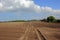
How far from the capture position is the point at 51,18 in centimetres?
14725

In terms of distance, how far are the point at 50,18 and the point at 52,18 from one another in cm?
186

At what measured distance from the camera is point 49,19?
147250 mm

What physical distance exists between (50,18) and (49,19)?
4.41ft

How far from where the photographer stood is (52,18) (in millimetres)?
146750

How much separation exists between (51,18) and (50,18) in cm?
96

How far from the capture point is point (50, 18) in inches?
5822

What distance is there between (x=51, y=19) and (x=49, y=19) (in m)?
2.16

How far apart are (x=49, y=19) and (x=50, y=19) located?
1216 millimetres

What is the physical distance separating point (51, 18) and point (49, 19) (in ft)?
5.90

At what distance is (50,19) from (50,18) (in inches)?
71.9

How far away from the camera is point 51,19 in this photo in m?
146

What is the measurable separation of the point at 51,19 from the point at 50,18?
8.05ft

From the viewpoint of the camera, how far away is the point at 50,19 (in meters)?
146
